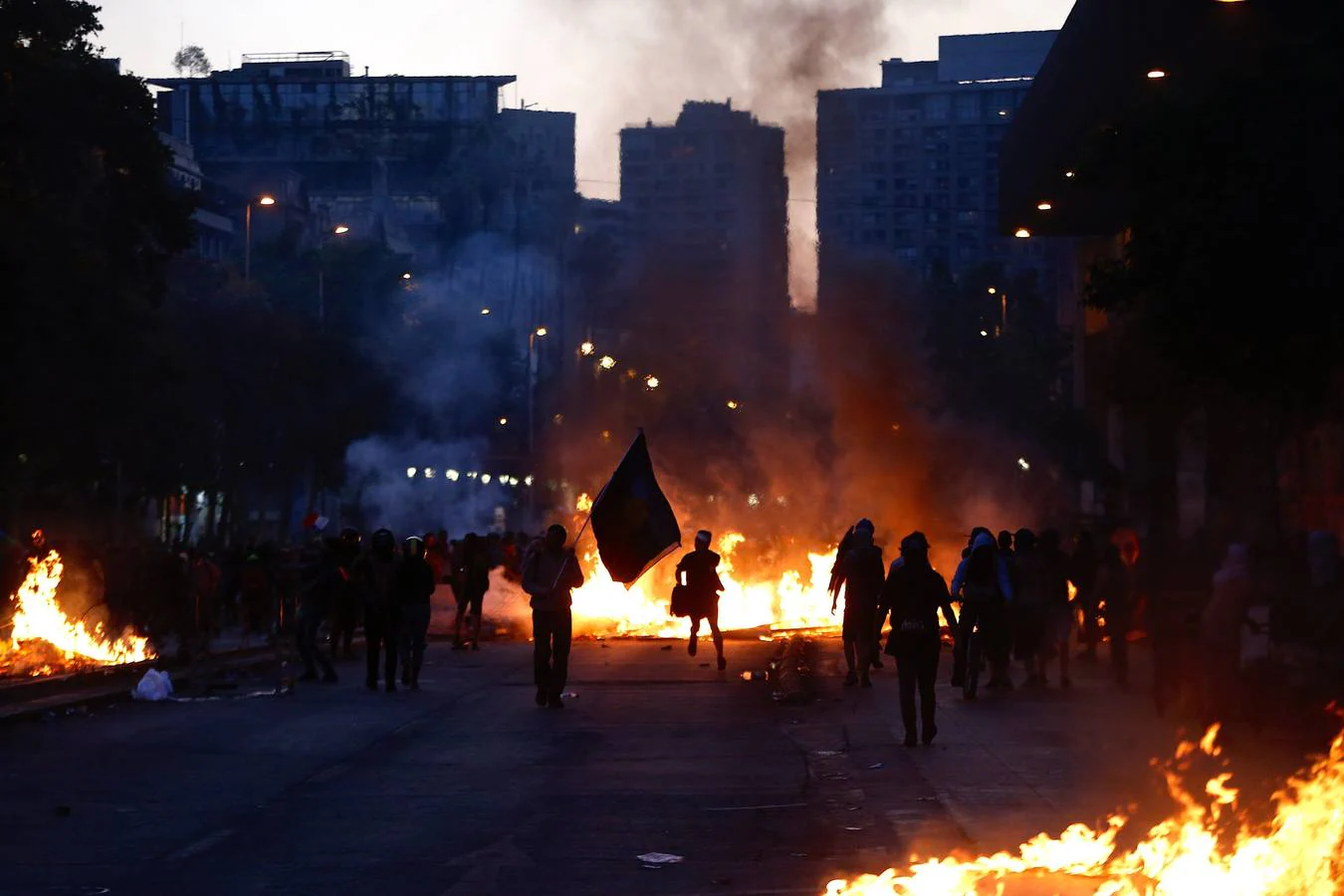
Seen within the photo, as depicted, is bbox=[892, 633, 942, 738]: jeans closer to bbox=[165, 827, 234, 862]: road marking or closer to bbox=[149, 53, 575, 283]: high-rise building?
bbox=[165, 827, 234, 862]: road marking

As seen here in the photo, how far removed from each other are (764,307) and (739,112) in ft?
23.8

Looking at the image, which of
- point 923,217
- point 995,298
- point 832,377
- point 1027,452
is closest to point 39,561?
point 832,377

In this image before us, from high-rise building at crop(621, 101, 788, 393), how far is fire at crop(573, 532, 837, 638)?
2517 centimetres

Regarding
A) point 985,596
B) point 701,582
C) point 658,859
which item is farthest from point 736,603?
point 658,859

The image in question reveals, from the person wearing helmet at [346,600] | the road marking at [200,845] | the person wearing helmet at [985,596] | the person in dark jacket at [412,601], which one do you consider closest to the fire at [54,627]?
the person wearing helmet at [346,600]

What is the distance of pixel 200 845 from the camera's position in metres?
10.0

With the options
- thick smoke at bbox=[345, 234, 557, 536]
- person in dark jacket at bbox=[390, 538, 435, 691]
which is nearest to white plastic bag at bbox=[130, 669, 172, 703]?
person in dark jacket at bbox=[390, 538, 435, 691]

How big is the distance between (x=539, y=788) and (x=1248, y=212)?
9.42m

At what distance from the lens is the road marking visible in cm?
966

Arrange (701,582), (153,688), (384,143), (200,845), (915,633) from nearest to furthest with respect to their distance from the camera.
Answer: (200,845), (915,633), (153,688), (701,582), (384,143)

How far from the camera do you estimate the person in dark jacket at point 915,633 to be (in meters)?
14.7

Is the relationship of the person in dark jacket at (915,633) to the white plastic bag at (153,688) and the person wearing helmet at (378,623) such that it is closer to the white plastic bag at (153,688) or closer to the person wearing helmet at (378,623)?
the person wearing helmet at (378,623)

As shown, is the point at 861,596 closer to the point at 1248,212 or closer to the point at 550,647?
the point at 550,647

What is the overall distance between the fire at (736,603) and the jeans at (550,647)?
654 inches
